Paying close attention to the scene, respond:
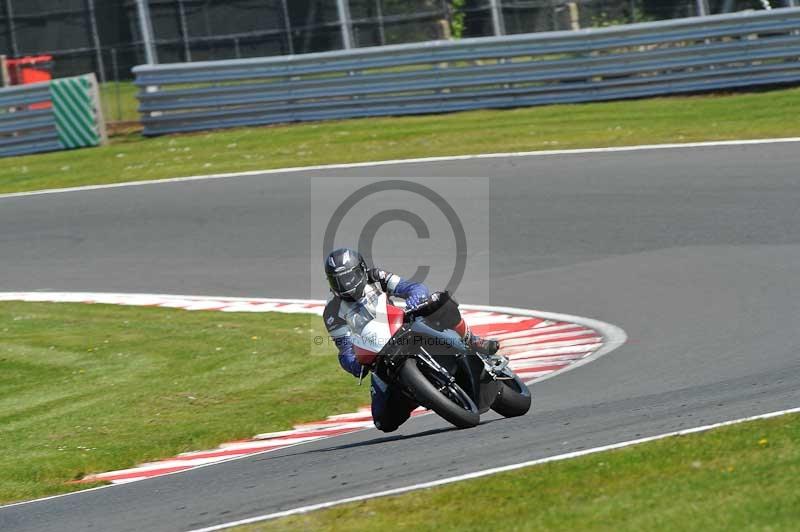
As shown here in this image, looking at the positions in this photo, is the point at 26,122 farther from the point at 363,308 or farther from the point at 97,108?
the point at 363,308

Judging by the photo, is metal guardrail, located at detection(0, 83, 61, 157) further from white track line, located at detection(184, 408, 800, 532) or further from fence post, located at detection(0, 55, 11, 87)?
white track line, located at detection(184, 408, 800, 532)

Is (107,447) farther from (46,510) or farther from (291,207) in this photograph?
(291,207)

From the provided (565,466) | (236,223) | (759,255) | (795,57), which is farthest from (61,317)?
(795,57)

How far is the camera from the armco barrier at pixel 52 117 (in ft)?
77.5

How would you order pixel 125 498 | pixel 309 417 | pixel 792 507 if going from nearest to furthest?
pixel 792 507 → pixel 125 498 → pixel 309 417

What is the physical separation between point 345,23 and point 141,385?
14443mm

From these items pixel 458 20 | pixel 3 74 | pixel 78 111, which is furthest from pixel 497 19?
pixel 3 74

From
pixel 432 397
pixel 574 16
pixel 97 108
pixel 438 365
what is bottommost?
pixel 432 397

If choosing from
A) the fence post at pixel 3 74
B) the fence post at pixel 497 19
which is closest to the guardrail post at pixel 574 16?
the fence post at pixel 497 19

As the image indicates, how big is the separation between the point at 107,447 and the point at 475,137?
453 inches

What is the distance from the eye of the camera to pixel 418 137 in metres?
20.5

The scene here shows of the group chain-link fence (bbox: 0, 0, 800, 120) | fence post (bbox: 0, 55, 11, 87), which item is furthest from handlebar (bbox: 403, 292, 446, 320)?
fence post (bbox: 0, 55, 11, 87)

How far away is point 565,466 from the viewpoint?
6.55 m

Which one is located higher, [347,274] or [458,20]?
[458,20]
